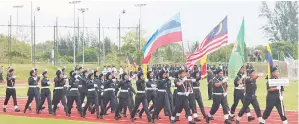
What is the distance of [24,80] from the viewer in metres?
50.9

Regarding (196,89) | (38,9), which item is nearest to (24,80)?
(38,9)

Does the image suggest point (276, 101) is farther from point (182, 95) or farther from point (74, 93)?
point (74, 93)

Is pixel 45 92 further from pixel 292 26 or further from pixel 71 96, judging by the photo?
pixel 292 26

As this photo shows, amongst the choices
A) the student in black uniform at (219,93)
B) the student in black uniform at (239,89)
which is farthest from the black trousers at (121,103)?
the student in black uniform at (239,89)

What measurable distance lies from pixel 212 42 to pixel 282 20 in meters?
61.9

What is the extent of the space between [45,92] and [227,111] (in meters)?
6.89

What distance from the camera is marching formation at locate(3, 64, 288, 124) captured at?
48.0 feet

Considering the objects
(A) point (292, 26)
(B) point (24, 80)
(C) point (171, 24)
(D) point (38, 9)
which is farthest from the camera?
(A) point (292, 26)

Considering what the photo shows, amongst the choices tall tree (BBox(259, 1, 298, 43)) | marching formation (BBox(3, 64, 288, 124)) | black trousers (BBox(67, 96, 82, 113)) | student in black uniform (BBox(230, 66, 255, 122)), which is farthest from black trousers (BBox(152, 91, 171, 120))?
tall tree (BBox(259, 1, 298, 43))

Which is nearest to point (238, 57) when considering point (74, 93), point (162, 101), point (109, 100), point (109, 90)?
point (162, 101)

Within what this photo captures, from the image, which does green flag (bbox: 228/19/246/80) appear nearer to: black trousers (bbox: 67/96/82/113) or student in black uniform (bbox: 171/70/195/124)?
student in black uniform (bbox: 171/70/195/124)

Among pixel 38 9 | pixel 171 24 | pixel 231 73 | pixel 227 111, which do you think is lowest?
pixel 227 111

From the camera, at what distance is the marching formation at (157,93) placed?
1463 cm

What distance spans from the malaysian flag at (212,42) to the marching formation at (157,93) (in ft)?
1.57
